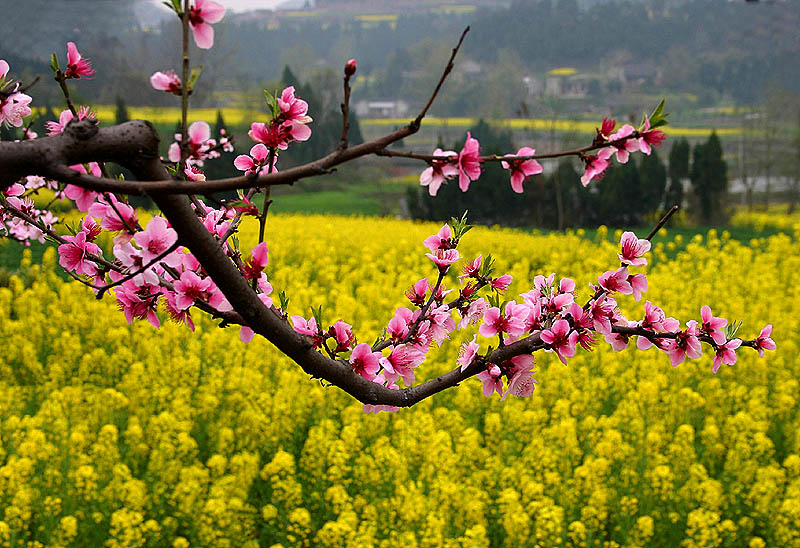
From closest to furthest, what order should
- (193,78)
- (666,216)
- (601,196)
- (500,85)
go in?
(193,78)
(666,216)
(601,196)
(500,85)

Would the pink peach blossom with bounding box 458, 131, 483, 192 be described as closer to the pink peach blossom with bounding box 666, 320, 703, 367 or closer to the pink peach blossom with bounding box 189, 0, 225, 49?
the pink peach blossom with bounding box 189, 0, 225, 49

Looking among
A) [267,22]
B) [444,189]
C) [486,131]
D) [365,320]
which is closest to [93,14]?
[486,131]

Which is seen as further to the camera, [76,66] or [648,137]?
[76,66]

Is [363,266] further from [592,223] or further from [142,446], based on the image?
[592,223]

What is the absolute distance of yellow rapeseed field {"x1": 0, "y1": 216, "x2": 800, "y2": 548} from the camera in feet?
10.3

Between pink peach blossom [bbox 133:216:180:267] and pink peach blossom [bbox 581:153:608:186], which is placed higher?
pink peach blossom [bbox 581:153:608:186]

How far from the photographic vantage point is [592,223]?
17.5 m

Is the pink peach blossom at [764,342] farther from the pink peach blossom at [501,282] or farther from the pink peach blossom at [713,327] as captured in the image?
the pink peach blossom at [501,282]

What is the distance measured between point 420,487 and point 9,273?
6.23m

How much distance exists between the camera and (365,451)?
3969 millimetres

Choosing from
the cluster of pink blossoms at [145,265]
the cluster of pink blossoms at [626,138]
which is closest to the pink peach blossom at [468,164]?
the cluster of pink blossoms at [626,138]

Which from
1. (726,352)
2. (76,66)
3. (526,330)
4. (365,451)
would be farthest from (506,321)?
(365,451)

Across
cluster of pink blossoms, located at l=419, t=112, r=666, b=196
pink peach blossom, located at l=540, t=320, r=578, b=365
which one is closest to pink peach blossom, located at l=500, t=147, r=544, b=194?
cluster of pink blossoms, located at l=419, t=112, r=666, b=196

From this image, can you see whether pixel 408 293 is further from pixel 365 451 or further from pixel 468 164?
pixel 365 451
